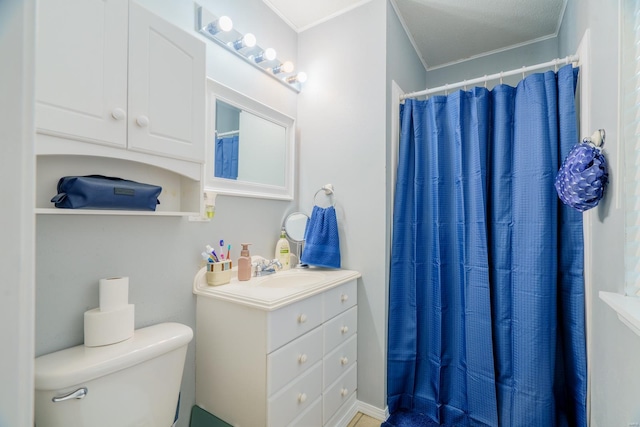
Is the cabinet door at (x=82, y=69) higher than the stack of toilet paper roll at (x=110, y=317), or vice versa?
the cabinet door at (x=82, y=69)

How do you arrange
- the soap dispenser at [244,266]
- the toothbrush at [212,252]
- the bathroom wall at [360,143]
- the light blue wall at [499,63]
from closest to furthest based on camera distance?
the toothbrush at [212,252]
the soap dispenser at [244,266]
the bathroom wall at [360,143]
the light blue wall at [499,63]

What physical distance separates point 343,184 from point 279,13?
120 cm

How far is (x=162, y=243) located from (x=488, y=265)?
5.32 ft

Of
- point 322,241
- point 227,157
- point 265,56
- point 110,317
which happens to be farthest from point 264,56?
point 110,317

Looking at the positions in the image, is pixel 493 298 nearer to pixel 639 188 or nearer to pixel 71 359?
pixel 639 188

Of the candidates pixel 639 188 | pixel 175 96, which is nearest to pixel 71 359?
pixel 175 96

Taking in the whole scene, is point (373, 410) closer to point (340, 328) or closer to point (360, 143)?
point (340, 328)

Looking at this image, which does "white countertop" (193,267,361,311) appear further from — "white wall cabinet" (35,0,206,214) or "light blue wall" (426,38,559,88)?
"light blue wall" (426,38,559,88)

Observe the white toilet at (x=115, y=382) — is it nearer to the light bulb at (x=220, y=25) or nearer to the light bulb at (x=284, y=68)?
the light bulb at (x=220, y=25)

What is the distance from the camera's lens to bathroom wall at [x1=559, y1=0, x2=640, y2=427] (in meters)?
0.91

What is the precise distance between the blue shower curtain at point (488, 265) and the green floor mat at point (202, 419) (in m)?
0.96

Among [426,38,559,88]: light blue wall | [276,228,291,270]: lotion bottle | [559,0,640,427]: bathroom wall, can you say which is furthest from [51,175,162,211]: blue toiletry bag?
[426,38,559,88]: light blue wall

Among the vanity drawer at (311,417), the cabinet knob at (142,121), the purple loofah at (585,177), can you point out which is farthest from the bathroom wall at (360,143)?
the cabinet knob at (142,121)

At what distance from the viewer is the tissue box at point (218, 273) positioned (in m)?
1.33
